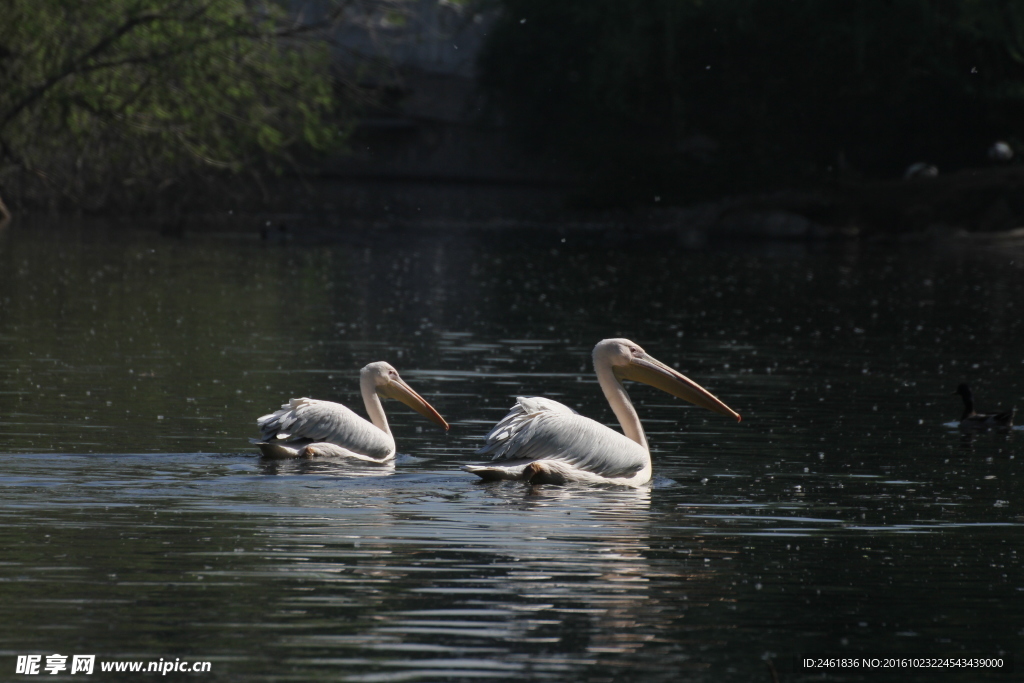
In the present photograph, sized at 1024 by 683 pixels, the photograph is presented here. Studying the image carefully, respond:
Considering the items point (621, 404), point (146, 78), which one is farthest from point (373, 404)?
point (146, 78)

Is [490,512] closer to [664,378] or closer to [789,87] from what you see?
[664,378]

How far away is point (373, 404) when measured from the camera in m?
11.4

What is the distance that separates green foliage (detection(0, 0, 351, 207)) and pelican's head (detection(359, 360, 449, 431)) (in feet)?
45.4

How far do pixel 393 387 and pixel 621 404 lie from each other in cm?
184

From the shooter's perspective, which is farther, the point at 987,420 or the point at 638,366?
the point at 987,420

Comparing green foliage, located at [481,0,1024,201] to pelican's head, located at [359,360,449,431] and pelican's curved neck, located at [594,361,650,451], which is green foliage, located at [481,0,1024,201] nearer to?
pelican's head, located at [359,360,449,431]

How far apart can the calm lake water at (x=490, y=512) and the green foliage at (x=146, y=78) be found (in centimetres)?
A: 532

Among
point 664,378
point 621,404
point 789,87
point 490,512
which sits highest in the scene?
point 789,87

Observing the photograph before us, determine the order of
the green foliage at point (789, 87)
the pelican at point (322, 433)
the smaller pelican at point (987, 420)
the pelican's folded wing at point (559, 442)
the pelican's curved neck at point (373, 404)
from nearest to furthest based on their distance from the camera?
the pelican's folded wing at point (559, 442) < the pelican at point (322, 433) < the pelican's curved neck at point (373, 404) < the smaller pelican at point (987, 420) < the green foliage at point (789, 87)

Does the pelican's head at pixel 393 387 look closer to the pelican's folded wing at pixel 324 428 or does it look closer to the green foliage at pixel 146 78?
the pelican's folded wing at pixel 324 428

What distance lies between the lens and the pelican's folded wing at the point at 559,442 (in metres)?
9.62

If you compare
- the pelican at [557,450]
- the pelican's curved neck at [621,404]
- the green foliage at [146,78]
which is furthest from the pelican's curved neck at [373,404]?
the green foliage at [146,78]

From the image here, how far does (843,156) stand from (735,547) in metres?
41.5

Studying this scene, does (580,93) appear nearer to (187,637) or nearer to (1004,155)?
(1004,155)
